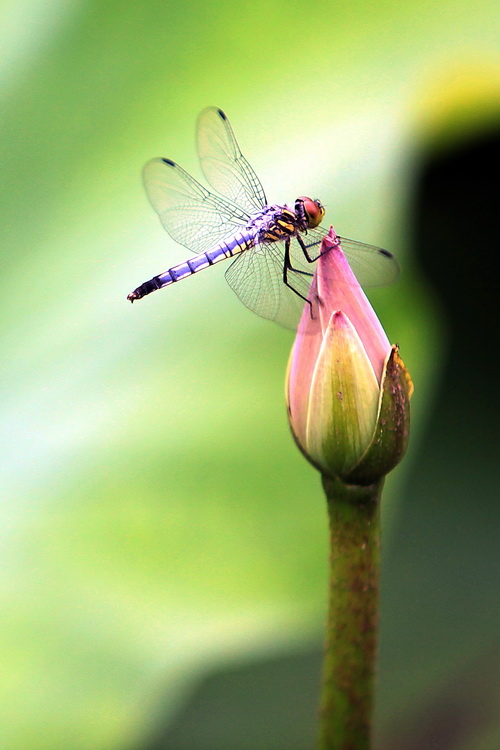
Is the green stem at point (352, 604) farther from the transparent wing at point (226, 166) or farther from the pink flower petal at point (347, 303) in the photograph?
the transparent wing at point (226, 166)

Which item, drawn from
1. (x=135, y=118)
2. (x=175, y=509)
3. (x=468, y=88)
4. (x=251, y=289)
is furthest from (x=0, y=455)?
(x=468, y=88)

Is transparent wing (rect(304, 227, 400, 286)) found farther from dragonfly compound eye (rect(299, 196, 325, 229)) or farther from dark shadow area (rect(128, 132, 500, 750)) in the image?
dark shadow area (rect(128, 132, 500, 750))

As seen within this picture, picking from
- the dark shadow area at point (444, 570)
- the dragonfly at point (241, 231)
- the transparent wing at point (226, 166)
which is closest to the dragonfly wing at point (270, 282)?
the dragonfly at point (241, 231)

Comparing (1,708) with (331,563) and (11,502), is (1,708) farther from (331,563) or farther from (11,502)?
(331,563)

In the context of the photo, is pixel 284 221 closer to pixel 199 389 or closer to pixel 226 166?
pixel 226 166

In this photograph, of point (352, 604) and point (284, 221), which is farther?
point (284, 221)

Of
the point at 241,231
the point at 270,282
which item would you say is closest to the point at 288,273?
the point at 270,282

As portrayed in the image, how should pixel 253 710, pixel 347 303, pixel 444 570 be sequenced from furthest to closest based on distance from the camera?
1. pixel 444 570
2. pixel 253 710
3. pixel 347 303
